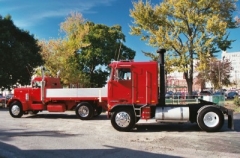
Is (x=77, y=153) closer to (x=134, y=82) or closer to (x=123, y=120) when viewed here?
(x=123, y=120)

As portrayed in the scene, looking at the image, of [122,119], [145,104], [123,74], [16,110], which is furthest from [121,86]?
[16,110]

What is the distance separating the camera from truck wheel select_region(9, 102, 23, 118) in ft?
62.2

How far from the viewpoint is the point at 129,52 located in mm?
53188

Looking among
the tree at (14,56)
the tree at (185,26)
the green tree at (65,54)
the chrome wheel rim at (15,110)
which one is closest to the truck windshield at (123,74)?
the chrome wheel rim at (15,110)

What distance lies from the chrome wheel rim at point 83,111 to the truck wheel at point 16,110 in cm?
406

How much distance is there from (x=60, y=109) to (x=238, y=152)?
1194 cm

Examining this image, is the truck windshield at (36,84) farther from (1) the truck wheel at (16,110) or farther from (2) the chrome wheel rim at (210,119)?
(2) the chrome wheel rim at (210,119)

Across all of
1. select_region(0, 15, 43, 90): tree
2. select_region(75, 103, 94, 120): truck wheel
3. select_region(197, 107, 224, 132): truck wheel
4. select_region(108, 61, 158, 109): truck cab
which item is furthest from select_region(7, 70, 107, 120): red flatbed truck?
select_region(0, 15, 43, 90): tree

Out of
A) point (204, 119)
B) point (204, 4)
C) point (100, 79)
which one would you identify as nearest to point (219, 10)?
point (204, 4)

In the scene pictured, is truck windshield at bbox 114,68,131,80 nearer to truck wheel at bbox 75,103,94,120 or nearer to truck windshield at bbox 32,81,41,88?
truck wheel at bbox 75,103,94,120

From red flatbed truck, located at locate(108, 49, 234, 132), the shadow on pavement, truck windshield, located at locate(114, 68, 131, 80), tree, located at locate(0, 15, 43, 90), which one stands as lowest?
Answer: the shadow on pavement

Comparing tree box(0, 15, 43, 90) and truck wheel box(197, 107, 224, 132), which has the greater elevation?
tree box(0, 15, 43, 90)

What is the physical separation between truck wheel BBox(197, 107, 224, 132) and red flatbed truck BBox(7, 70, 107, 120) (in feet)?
21.2

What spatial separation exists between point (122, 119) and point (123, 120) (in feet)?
0.19
